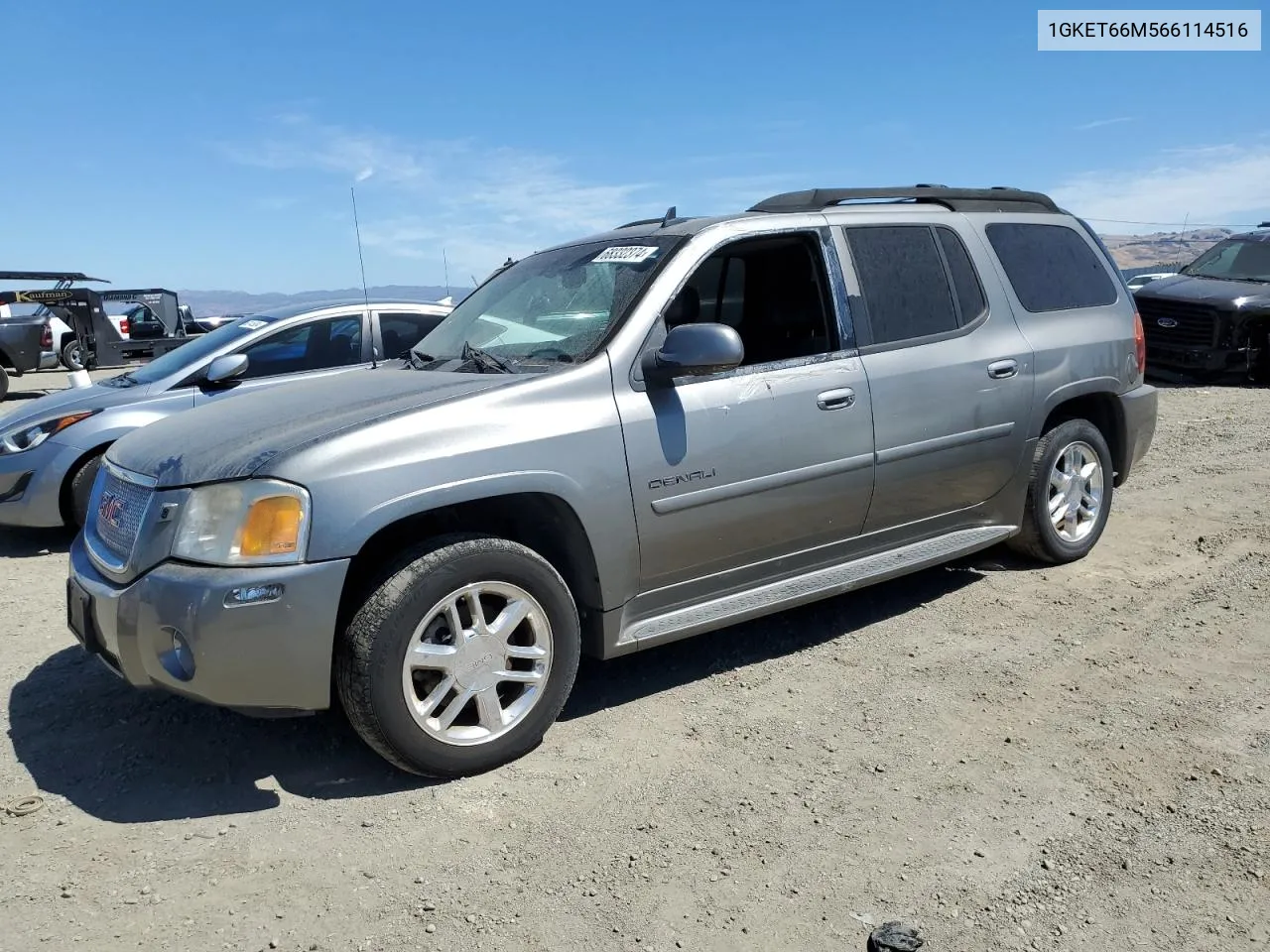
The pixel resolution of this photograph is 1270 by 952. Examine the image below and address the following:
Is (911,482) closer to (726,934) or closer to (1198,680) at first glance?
(1198,680)

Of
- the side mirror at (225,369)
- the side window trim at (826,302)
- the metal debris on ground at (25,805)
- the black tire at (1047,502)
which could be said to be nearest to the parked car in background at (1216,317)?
the black tire at (1047,502)

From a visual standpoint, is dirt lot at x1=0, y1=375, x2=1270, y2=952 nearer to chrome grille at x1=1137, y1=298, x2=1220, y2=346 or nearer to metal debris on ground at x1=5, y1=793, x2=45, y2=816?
metal debris on ground at x1=5, y1=793, x2=45, y2=816

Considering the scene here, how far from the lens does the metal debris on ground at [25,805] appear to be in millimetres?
3176

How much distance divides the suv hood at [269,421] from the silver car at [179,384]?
75.3 inches

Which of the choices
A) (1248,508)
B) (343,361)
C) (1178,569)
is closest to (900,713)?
(1178,569)

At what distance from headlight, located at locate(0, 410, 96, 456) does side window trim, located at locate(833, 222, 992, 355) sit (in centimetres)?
490

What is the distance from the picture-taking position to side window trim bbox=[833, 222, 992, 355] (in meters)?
4.33

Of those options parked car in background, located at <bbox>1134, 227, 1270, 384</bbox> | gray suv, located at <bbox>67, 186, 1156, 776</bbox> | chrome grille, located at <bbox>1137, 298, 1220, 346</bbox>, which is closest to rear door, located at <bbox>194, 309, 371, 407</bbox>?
gray suv, located at <bbox>67, 186, 1156, 776</bbox>

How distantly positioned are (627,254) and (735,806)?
2.21 m

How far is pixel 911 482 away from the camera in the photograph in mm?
4422

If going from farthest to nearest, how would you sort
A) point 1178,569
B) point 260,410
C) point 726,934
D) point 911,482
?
1. point 1178,569
2. point 911,482
3. point 260,410
4. point 726,934

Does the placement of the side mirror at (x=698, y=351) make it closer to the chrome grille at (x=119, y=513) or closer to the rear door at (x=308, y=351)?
the chrome grille at (x=119, y=513)

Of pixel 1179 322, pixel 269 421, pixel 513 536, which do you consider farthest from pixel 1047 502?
pixel 1179 322

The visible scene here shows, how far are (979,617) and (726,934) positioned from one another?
2.64 metres
